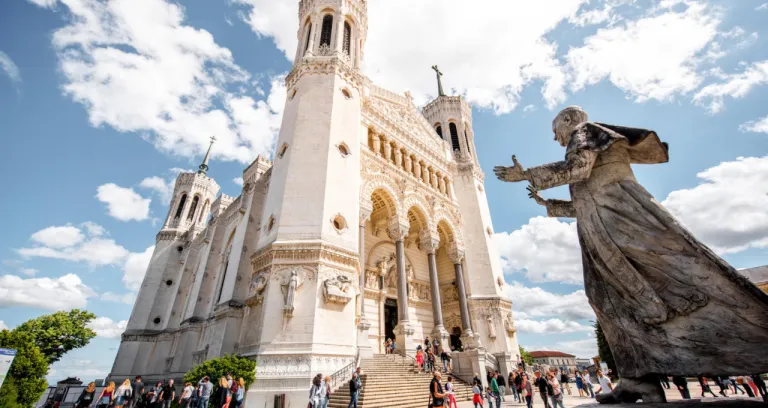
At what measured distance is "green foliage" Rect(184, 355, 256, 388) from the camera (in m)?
9.76

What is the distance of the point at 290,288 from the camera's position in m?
11.1

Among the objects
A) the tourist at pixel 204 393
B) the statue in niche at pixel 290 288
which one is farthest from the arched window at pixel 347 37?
the tourist at pixel 204 393

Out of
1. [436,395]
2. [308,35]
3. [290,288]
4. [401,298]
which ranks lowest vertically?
[436,395]

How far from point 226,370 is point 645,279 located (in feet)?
35.0

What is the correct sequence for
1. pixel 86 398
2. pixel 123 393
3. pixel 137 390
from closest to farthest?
pixel 86 398, pixel 123 393, pixel 137 390

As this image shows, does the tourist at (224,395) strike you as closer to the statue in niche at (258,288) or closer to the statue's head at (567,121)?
the statue in niche at (258,288)

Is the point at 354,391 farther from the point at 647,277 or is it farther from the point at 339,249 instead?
the point at 647,277

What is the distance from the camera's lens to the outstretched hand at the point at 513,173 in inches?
147

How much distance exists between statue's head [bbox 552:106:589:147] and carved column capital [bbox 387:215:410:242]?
1285 cm

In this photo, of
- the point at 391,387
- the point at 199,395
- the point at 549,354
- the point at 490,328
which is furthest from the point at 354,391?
the point at 549,354

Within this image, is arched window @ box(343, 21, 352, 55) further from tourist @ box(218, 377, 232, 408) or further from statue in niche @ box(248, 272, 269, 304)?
tourist @ box(218, 377, 232, 408)

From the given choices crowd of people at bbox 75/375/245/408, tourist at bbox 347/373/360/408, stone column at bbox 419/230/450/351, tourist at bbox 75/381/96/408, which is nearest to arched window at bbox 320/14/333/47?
stone column at bbox 419/230/450/351

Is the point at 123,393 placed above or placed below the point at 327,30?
below

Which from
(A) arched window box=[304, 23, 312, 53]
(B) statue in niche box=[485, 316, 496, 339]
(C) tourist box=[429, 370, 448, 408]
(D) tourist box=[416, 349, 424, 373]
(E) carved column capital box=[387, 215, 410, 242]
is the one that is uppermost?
(A) arched window box=[304, 23, 312, 53]
